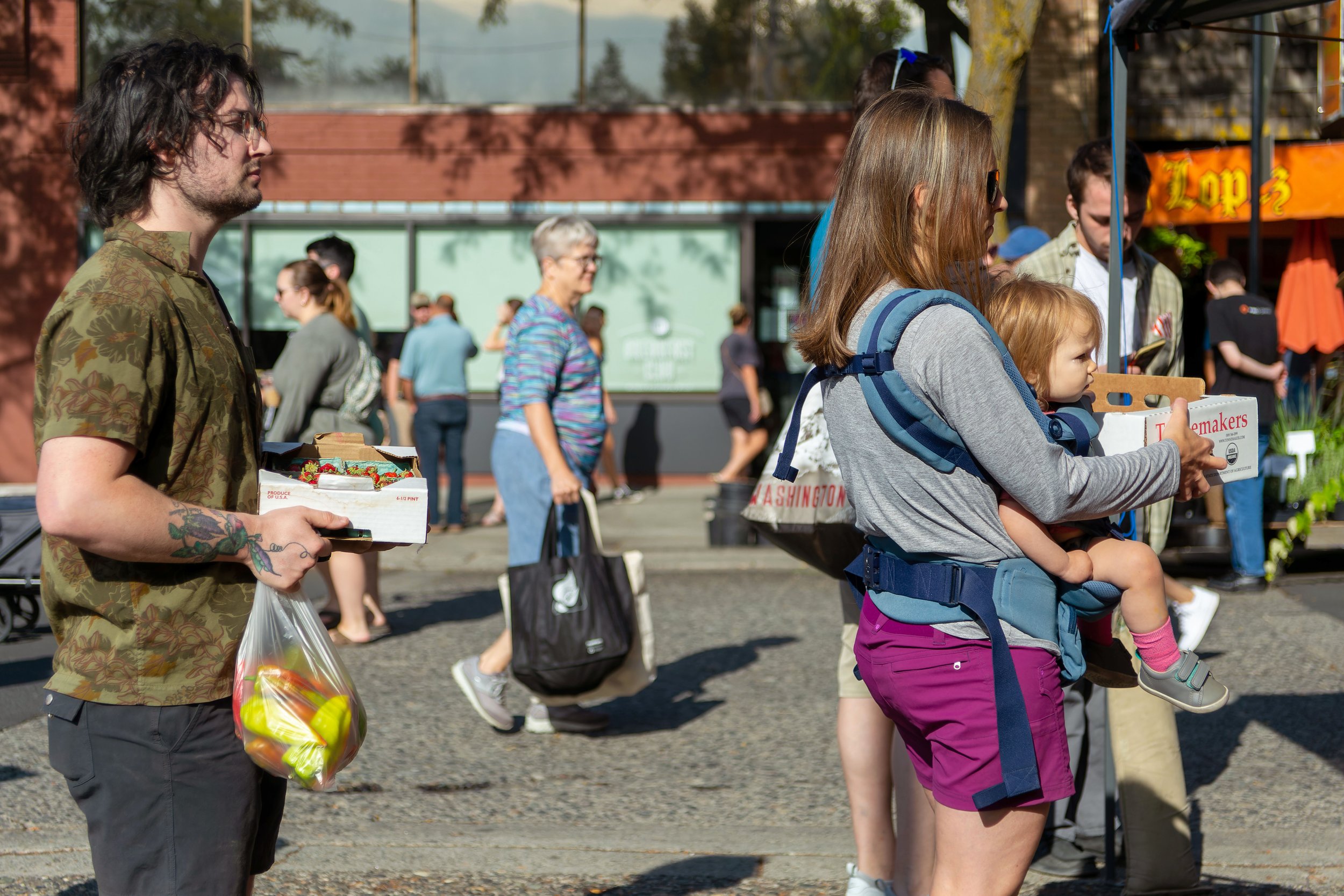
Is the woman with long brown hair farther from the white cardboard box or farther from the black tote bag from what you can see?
the black tote bag

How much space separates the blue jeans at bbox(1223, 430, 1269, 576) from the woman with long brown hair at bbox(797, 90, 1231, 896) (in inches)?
264

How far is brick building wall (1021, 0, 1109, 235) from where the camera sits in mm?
14484

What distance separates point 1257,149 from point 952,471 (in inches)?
384

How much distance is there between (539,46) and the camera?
15594mm

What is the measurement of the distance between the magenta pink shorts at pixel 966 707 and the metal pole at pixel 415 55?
1404 cm

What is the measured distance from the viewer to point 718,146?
1505cm

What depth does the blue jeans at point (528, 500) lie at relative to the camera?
5.38m

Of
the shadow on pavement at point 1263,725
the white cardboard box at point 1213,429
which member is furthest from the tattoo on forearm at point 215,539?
the shadow on pavement at point 1263,725

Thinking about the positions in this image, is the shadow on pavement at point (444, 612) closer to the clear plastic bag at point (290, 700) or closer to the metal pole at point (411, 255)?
the clear plastic bag at point (290, 700)

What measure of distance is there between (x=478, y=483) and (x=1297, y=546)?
8693mm

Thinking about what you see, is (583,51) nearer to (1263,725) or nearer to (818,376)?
(1263,725)

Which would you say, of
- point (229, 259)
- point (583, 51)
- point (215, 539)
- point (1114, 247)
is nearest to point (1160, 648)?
point (1114, 247)

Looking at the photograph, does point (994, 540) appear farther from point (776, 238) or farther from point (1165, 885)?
point (776, 238)

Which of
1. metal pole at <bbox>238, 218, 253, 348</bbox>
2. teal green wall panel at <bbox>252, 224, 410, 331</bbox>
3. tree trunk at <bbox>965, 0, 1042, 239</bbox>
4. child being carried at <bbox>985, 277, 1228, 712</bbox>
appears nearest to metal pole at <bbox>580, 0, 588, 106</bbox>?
teal green wall panel at <bbox>252, 224, 410, 331</bbox>
